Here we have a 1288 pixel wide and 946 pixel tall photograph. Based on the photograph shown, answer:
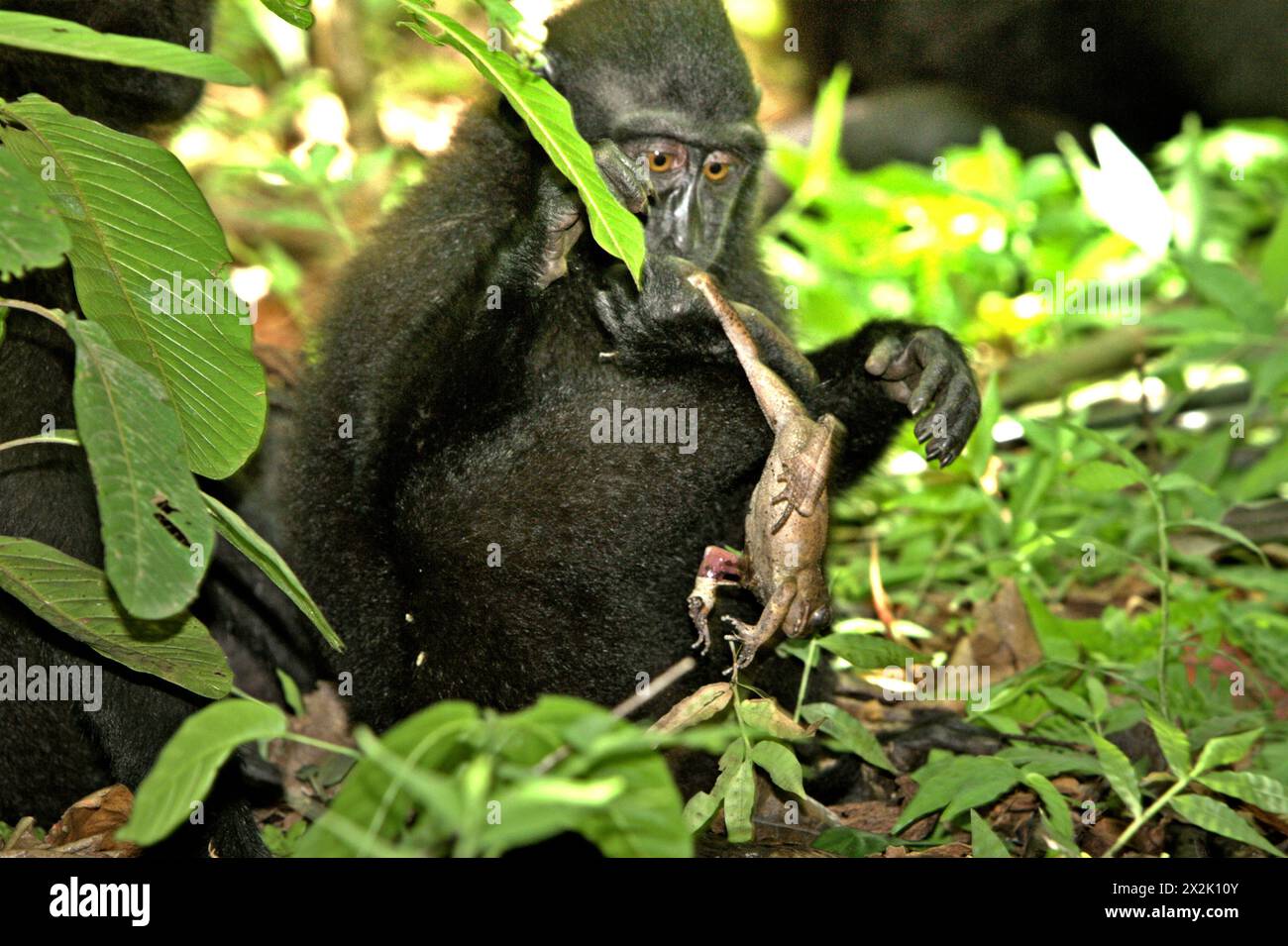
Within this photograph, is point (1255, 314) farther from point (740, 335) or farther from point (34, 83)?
point (34, 83)

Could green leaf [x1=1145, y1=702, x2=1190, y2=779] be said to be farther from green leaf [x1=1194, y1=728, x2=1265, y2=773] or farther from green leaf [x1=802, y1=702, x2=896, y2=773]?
green leaf [x1=802, y1=702, x2=896, y2=773]

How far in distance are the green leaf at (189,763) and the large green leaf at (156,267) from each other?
0.79 m

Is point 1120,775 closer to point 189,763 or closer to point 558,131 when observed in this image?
point 558,131

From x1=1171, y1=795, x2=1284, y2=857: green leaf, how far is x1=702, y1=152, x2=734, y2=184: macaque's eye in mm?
1950

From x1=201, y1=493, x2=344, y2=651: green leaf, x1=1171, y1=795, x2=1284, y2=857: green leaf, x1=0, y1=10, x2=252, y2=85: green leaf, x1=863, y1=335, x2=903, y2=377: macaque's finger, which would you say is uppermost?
x1=0, y1=10, x2=252, y2=85: green leaf

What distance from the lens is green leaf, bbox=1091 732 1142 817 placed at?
2.45 meters

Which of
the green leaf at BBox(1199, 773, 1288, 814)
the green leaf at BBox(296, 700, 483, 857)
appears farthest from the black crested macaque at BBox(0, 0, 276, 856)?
the green leaf at BBox(1199, 773, 1288, 814)

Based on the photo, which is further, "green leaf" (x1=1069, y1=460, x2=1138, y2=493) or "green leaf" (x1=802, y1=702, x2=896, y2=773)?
"green leaf" (x1=1069, y1=460, x2=1138, y2=493)

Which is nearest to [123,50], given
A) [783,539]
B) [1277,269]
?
[783,539]

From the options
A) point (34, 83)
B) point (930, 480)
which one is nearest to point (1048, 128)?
point (930, 480)

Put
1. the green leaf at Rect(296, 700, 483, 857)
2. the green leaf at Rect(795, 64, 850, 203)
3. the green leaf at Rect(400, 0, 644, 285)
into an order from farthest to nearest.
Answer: the green leaf at Rect(795, 64, 850, 203) → the green leaf at Rect(400, 0, 644, 285) → the green leaf at Rect(296, 700, 483, 857)

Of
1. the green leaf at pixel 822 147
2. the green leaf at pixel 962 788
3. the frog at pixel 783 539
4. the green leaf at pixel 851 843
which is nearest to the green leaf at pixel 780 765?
the frog at pixel 783 539

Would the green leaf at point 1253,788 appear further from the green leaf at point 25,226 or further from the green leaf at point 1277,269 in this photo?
the green leaf at point 1277,269

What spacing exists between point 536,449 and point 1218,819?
1.50 m
